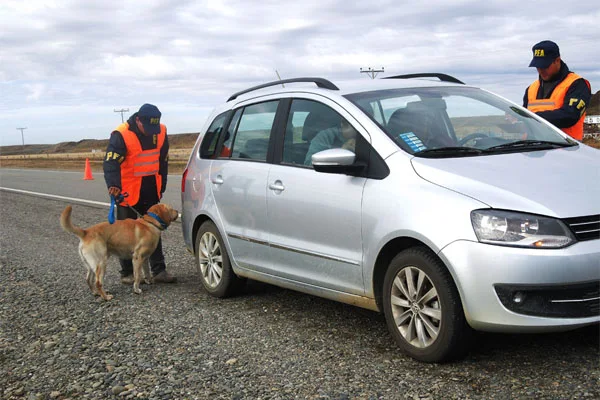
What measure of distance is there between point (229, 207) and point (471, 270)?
2.79 m

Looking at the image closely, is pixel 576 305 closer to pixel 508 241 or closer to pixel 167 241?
pixel 508 241

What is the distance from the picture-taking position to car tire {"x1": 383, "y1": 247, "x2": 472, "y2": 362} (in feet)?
13.9

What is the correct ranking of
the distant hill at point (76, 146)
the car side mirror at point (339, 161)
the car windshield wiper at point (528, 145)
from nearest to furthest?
the car side mirror at point (339, 161)
the car windshield wiper at point (528, 145)
the distant hill at point (76, 146)

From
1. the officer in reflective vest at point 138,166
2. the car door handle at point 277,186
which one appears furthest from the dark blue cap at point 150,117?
the car door handle at point 277,186

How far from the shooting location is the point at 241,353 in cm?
507

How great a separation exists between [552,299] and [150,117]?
4.86m

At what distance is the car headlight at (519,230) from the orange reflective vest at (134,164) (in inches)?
178

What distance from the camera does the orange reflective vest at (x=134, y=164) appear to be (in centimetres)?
771

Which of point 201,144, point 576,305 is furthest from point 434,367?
point 201,144

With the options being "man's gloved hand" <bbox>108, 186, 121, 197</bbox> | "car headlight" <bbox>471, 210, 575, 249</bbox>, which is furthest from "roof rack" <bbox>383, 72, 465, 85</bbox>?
"man's gloved hand" <bbox>108, 186, 121, 197</bbox>

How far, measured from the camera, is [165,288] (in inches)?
294

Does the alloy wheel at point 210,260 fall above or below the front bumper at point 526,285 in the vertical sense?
below

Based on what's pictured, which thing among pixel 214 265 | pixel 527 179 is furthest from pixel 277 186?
pixel 527 179

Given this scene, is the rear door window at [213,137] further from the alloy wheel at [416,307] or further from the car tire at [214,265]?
the alloy wheel at [416,307]
